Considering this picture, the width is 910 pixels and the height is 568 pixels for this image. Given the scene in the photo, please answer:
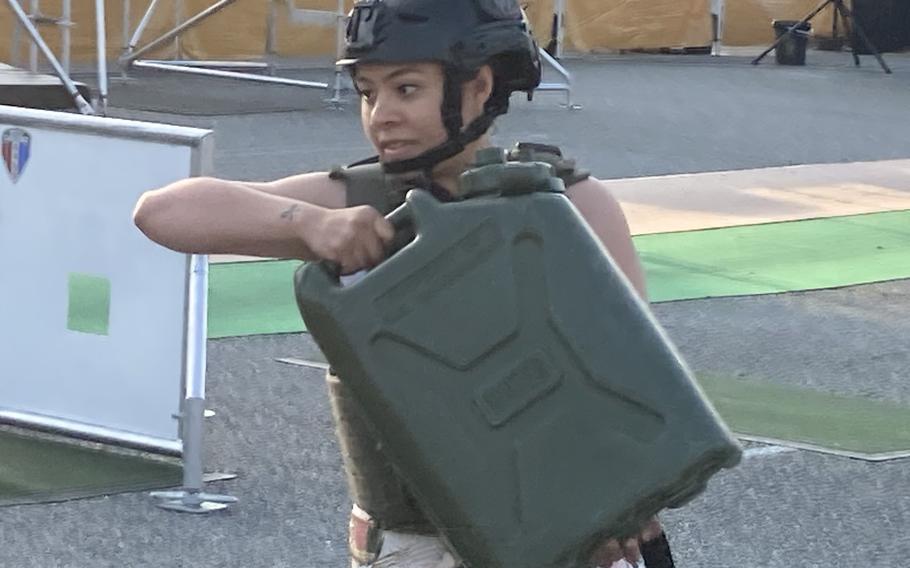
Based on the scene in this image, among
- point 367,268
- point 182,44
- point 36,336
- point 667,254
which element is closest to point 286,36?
point 182,44

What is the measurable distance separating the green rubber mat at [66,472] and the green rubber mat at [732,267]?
1614 mm

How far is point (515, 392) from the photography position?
83.4 inches

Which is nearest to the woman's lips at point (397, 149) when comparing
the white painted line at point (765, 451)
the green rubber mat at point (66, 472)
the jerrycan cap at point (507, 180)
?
the jerrycan cap at point (507, 180)

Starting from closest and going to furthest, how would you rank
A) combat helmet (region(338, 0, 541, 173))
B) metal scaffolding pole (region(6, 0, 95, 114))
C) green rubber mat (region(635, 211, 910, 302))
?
combat helmet (region(338, 0, 541, 173)) → green rubber mat (region(635, 211, 910, 302)) → metal scaffolding pole (region(6, 0, 95, 114))

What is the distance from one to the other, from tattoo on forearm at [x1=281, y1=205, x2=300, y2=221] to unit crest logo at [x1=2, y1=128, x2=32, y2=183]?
3.87m

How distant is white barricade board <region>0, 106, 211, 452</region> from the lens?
5.77 metres

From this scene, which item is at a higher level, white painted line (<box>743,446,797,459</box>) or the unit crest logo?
the unit crest logo

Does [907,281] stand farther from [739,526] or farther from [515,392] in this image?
[515,392]

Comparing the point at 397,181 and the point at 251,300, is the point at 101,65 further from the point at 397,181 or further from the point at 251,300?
the point at 397,181

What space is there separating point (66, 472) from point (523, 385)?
13.0 ft

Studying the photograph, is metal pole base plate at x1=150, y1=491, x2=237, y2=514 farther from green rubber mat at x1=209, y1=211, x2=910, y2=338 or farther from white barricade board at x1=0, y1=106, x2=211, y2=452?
green rubber mat at x1=209, y1=211, x2=910, y2=338

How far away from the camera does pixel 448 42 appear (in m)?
2.42

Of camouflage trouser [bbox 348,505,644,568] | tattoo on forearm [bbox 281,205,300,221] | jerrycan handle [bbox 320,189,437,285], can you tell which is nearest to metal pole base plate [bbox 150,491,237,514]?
camouflage trouser [bbox 348,505,644,568]

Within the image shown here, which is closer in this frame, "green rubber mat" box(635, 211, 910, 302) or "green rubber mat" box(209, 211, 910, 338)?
"green rubber mat" box(209, 211, 910, 338)
